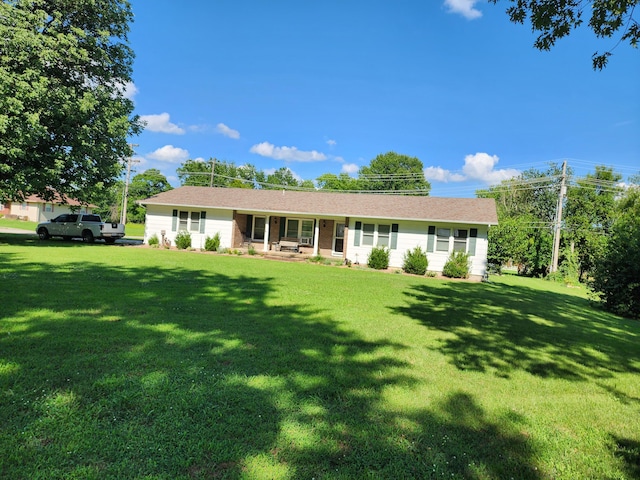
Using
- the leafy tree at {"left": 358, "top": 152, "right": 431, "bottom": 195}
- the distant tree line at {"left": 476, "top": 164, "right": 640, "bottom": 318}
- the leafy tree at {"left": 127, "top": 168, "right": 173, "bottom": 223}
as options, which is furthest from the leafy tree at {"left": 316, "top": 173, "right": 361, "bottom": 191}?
the leafy tree at {"left": 127, "top": 168, "right": 173, "bottom": 223}

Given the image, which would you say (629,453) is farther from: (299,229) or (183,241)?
(183,241)

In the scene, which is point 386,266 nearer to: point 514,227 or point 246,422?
point 514,227

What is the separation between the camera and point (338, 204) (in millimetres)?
21984

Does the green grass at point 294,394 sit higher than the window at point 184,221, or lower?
lower

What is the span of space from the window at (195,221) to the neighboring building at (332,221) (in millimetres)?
60

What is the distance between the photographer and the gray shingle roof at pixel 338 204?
18766 mm

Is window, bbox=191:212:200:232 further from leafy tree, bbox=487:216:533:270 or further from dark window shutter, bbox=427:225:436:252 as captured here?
leafy tree, bbox=487:216:533:270

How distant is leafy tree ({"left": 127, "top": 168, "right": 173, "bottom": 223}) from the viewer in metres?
53.7

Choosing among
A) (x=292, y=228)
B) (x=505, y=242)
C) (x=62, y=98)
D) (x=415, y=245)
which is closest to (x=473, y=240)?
(x=415, y=245)

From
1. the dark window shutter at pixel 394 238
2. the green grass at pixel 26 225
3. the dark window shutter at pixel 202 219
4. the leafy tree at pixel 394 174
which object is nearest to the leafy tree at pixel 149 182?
the green grass at pixel 26 225

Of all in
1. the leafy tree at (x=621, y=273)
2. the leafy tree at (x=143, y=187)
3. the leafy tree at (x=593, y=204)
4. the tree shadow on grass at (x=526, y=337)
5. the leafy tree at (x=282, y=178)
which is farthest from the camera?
the leafy tree at (x=282, y=178)

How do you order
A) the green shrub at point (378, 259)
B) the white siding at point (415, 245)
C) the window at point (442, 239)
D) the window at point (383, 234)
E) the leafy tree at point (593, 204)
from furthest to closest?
the leafy tree at point (593, 204)
the window at point (383, 234)
the window at point (442, 239)
the green shrub at point (378, 259)
the white siding at point (415, 245)

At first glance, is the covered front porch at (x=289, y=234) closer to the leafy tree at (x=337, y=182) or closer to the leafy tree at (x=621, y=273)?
the leafy tree at (x=621, y=273)

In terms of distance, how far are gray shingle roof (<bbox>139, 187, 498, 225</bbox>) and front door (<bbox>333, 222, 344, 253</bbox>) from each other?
4.36 ft
